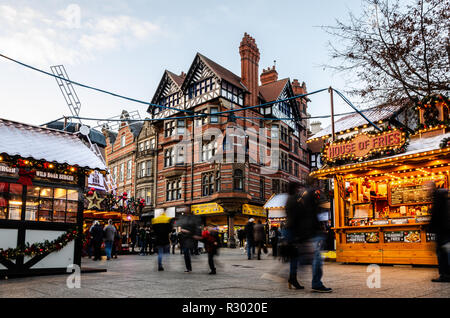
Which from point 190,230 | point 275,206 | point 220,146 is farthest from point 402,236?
point 220,146

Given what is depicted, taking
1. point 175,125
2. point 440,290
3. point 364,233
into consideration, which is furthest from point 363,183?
point 175,125

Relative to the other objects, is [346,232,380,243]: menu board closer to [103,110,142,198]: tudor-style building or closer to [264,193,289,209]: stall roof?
[264,193,289,209]: stall roof

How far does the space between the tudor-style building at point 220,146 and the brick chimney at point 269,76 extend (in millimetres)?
3415

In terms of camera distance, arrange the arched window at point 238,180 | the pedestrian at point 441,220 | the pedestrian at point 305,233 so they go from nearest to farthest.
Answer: the pedestrian at point 305,233
the pedestrian at point 441,220
the arched window at point 238,180

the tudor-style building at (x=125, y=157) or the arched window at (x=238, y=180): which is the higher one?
the tudor-style building at (x=125, y=157)

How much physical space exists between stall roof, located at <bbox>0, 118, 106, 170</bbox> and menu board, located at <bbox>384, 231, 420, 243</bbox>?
9.20m

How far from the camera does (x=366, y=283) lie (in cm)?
807

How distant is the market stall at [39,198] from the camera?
10.1m

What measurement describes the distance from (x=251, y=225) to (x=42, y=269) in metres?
9.55

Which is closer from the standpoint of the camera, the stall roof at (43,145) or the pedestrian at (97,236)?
the stall roof at (43,145)

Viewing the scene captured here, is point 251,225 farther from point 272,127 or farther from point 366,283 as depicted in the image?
point 272,127

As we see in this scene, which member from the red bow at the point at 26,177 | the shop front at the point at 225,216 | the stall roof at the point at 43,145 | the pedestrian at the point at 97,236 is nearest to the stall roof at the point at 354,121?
the pedestrian at the point at 97,236

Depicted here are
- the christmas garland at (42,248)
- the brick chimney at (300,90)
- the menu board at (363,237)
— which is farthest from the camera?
the brick chimney at (300,90)

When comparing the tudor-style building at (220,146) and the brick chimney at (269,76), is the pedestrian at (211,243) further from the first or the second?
the brick chimney at (269,76)
